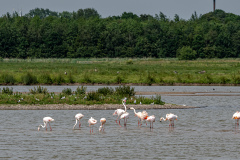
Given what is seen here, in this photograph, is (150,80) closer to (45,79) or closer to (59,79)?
(59,79)

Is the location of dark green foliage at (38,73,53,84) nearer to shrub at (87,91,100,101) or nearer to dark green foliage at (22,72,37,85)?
dark green foliage at (22,72,37,85)

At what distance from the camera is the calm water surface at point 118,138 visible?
691 inches

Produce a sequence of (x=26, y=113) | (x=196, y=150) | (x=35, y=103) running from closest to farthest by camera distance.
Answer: (x=196, y=150) → (x=26, y=113) → (x=35, y=103)

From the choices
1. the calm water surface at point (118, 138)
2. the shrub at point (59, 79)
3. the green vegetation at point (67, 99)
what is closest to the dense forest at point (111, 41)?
the shrub at point (59, 79)

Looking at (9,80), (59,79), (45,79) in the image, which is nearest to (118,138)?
(45,79)

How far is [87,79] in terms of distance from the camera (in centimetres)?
5416

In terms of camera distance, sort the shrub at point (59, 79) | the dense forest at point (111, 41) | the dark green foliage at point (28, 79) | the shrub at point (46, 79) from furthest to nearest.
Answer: the dense forest at point (111, 41) < the shrub at point (59, 79) < the shrub at point (46, 79) < the dark green foliage at point (28, 79)

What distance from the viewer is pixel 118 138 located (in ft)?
68.8

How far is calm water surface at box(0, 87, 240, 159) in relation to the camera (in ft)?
57.6

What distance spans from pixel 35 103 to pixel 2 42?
320 ft

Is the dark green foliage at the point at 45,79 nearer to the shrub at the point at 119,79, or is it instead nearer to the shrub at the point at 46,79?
the shrub at the point at 46,79

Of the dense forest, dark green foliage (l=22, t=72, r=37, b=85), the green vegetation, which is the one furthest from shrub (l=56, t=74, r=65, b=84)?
the dense forest

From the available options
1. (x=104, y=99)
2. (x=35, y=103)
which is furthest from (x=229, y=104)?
(x=35, y=103)

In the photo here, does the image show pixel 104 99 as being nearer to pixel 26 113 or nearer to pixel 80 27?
pixel 26 113
